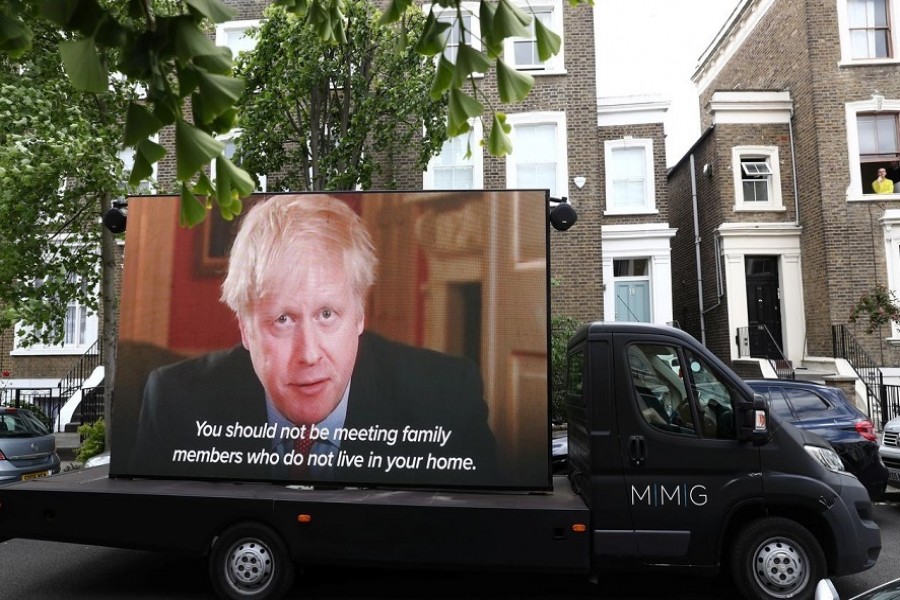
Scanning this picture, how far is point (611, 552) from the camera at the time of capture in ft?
16.4

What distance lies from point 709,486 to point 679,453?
0.32 m

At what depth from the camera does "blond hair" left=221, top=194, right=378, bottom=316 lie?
5.61 metres

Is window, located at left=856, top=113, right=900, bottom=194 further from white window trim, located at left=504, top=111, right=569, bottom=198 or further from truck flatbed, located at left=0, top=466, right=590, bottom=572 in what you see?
truck flatbed, located at left=0, top=466, right=590, bottom=572

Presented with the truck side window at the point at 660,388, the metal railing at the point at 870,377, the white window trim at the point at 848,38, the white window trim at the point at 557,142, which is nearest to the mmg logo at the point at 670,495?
the truck side window at the point at 660,388

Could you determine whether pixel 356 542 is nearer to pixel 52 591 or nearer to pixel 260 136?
pixel 52 591

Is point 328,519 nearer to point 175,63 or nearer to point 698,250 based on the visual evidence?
point 175,63

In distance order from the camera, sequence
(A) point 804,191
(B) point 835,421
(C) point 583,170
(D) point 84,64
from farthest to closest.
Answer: (A) point 804,191 < (C) point 583,170 < (B) point 835,421 < (D) point 84,64

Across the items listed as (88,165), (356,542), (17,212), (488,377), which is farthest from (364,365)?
(17,212)

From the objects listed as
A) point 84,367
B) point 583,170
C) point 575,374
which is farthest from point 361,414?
point 84,367

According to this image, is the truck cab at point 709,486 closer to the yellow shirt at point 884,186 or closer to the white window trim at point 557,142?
the white window trim at point 557,142

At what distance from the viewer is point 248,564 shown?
17.4 ft

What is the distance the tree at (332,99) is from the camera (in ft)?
43.4

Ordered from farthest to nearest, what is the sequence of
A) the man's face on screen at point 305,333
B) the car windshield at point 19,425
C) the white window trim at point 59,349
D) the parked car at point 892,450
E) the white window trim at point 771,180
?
the white window trim at point 771,180 → the white window trim at point 59,349 → the car windshield at point 19,425 → the parked car at point 892,450 → the man's face on screen at point 305,333

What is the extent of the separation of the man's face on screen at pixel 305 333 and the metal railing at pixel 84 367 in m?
14.2
